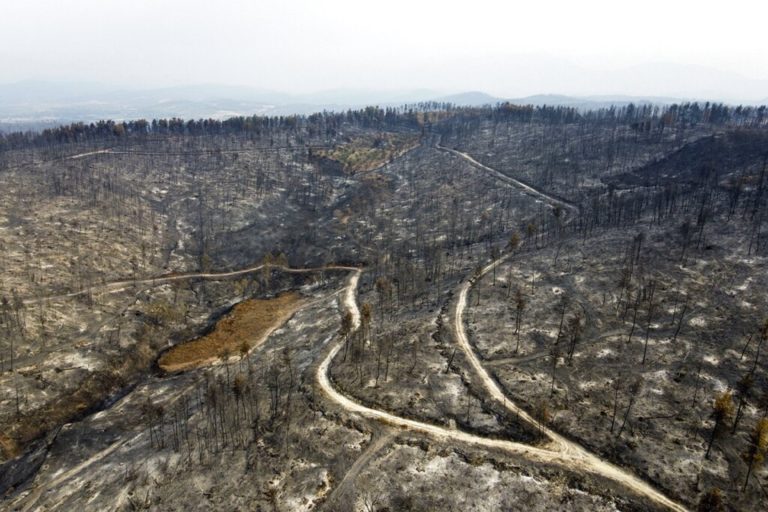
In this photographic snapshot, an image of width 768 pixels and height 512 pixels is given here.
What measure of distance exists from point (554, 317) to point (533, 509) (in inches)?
2208

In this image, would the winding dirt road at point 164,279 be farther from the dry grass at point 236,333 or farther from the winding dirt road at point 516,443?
the winding dirt road at point 516,443

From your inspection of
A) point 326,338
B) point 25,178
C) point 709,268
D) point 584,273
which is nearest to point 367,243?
point 326,338

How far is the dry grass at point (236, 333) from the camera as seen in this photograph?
117812mm

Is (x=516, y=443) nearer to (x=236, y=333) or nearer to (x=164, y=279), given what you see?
(x=236, y=333)

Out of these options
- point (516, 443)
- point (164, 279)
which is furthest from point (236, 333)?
point (516, 443)

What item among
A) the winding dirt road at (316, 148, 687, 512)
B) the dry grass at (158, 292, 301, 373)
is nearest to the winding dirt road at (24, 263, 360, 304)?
the dry grass at (158, 292, 301, 373)

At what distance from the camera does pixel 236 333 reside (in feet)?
425

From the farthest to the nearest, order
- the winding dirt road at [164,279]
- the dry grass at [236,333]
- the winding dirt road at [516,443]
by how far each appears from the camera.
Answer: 1. the winding dirt road at [164,279]
2. the dry grass at [236,333]
3. the winding dirt road at [516,443]

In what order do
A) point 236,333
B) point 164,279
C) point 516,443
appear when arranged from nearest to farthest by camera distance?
point 516,443 < point 236,333 < point 164,279

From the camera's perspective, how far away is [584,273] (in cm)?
12419

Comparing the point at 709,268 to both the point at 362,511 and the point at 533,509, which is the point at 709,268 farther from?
the point at 362,511

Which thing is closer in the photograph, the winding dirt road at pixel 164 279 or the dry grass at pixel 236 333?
the dry grass at pixel 236 333

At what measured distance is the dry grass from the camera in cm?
11781

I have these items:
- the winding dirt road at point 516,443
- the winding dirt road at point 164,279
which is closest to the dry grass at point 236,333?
the winding dirt road at point 164,279
